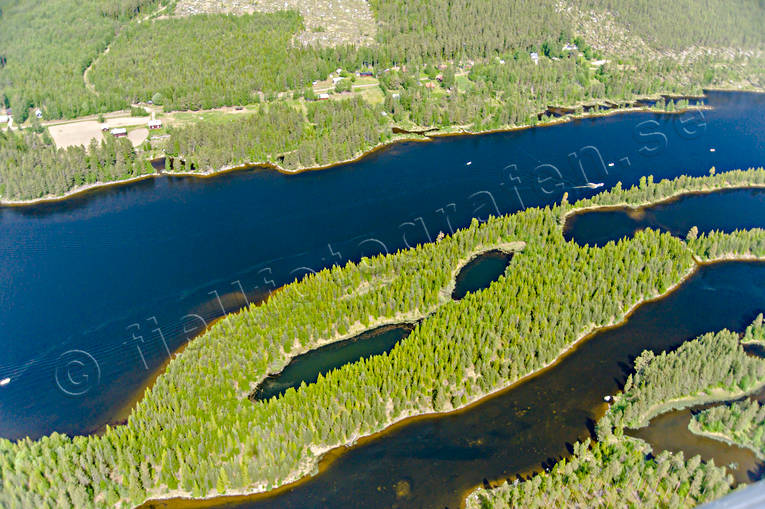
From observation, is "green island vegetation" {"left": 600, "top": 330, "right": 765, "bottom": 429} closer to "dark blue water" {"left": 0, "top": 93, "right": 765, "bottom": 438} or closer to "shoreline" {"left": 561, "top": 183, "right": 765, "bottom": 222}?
"shoreline" {"left": 561, "top": 183, "right": 765, "bottom": 222}

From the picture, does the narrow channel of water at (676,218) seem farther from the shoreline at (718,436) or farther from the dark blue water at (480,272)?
the shoreline at (718,436)

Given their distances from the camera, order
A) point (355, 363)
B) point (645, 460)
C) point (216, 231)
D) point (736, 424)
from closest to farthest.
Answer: point (645, 460), point (736, 424), point (355, 363), point (216, 231)

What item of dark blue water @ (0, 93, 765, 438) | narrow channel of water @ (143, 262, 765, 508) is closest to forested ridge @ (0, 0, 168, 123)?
dark blue water @ (0, 93, 765, 438)

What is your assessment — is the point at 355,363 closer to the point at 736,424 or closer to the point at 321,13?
the point at 736,424

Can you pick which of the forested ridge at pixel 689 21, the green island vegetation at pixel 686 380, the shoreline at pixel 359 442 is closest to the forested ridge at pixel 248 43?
the forested ridge at pixel 689 21

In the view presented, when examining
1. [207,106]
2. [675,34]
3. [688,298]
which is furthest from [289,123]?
[675,34]

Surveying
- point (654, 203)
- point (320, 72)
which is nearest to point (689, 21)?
point (654, 203)
